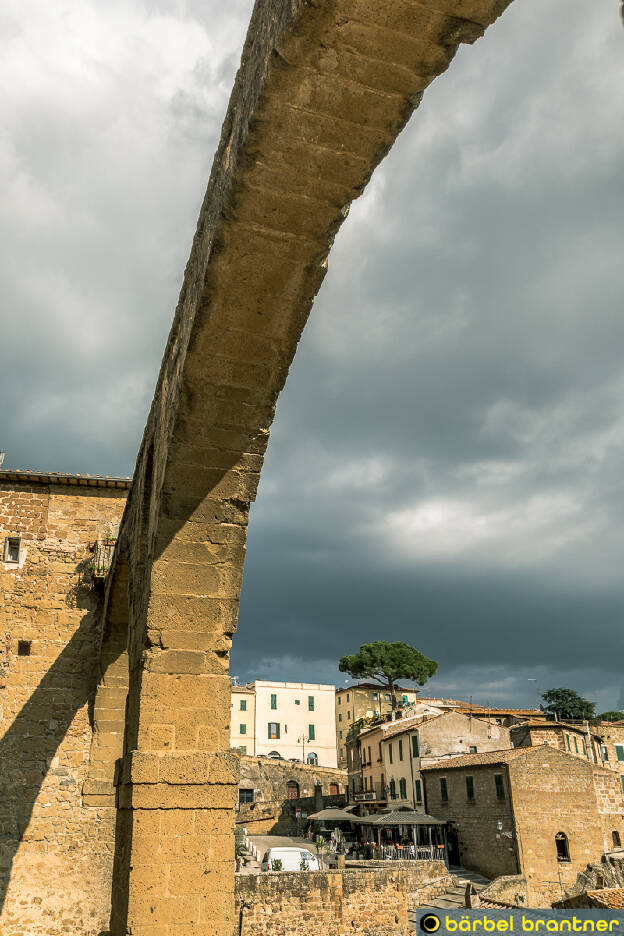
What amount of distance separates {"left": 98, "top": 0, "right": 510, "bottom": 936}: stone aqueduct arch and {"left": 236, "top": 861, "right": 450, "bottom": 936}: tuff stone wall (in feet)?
36.8

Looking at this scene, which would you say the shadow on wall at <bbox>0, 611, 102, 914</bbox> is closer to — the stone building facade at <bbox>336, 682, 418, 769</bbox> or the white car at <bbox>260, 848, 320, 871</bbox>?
the white car at <bbox>260, 848, 320, 871</bbox>

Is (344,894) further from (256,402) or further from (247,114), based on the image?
(247,114)

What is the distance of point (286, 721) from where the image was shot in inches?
2016

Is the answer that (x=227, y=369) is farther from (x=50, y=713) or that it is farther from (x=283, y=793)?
(x=283, y=793)

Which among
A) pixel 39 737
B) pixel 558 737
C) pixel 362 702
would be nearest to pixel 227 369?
pixel 39 737

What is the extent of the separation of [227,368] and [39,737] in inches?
357

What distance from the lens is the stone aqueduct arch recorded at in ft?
9.82

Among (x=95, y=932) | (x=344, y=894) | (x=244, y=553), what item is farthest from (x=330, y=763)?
(x=244, y=553)

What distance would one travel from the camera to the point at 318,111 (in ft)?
10.7

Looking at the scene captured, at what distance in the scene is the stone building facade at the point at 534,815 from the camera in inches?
916

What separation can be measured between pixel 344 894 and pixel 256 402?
46.5 feet

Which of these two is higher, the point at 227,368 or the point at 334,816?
the point at 227,368

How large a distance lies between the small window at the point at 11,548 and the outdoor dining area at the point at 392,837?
653 inches

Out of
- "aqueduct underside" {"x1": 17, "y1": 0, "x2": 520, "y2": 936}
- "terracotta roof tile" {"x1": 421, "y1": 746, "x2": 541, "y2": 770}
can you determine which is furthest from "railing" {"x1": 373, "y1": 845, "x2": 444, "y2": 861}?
"aqueduct underside" {"x1": 17, "y1": 0, "x2": 520, "y2": 936}
